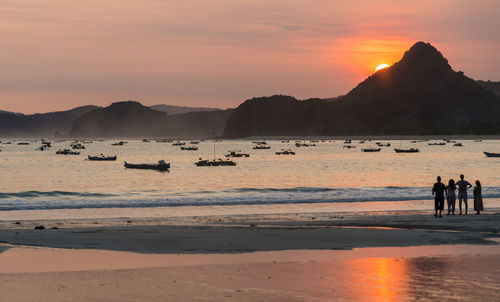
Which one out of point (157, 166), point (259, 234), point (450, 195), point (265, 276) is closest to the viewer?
point (265, 276)

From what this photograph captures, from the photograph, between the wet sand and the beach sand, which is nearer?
the wet sand

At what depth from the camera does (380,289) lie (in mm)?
15289

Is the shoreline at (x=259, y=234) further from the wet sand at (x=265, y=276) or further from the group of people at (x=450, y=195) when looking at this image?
the wet sand at (x=265, y=276)

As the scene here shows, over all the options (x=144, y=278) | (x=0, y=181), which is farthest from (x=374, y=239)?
(x=0, y=181)

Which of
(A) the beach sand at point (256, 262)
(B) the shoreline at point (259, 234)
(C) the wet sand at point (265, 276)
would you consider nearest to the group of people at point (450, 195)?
(B) the shoreline at point (259, 234)

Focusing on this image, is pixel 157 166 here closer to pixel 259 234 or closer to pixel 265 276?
pixel 259 234

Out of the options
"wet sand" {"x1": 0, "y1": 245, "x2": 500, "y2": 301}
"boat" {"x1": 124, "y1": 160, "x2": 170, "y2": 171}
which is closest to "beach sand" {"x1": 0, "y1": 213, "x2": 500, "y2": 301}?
"wet sand" {"x1": 0, "y1": 245, "x2": 500, "y2": 301}

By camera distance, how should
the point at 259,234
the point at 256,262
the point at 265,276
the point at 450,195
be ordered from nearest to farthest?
→ the point at 265,276
the point at 256,262
the point at 259,234
the point at 450,195

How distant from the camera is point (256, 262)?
1933cm

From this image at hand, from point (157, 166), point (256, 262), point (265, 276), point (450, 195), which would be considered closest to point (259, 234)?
point (256, 262)

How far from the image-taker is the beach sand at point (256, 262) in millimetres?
15078

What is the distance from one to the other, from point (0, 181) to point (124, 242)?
7332cm

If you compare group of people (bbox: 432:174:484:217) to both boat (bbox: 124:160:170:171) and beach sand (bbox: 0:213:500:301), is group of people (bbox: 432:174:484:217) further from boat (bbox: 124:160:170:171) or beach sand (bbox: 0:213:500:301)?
boat (bbox: 124:160:170:171)

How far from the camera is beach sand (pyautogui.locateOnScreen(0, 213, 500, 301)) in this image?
15078 mm
